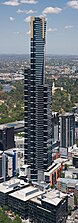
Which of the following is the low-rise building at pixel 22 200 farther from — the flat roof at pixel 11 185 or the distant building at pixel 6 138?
the distant building at pixel 6 138

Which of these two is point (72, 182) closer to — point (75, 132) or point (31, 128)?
point (31, 128)

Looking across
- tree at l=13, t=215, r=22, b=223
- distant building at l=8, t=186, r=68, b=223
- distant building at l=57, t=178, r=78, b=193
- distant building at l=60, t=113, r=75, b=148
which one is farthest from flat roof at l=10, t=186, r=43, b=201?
distant building at l=60, t=113, r=75, b=148

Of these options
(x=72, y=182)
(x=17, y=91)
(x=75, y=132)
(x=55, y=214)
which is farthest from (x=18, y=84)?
(x=55, y=214)

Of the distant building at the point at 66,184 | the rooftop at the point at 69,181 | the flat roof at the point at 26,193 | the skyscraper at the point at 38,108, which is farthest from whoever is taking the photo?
the skyscraper at the point at 38,108

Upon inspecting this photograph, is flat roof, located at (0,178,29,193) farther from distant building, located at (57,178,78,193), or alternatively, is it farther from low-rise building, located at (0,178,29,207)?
distant building, located at (57,178,78,193)

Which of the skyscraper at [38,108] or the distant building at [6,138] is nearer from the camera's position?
the skyscraper at [38,108]

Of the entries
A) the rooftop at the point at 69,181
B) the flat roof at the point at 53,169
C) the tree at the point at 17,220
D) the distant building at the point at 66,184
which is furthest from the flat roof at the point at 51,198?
the flat roof at the point at 53,169

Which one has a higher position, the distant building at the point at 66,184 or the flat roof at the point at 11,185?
the flat roof at the point at 11,185
